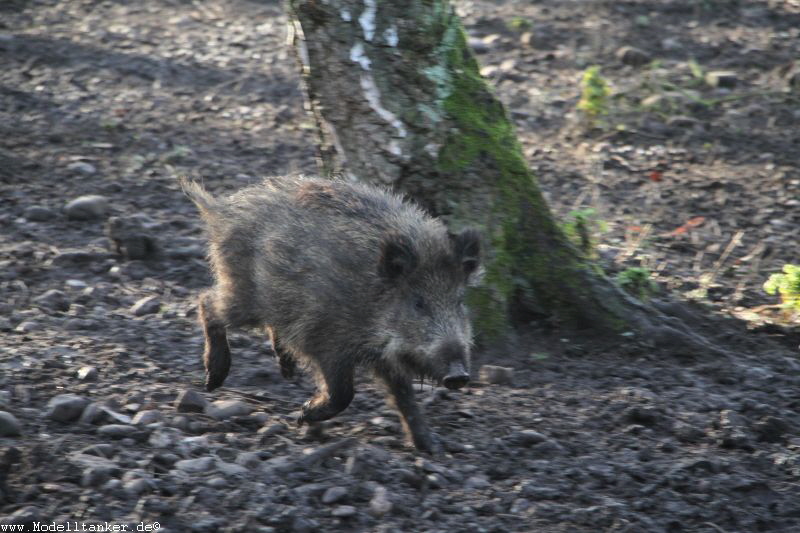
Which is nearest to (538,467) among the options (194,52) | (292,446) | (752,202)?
(292,446)

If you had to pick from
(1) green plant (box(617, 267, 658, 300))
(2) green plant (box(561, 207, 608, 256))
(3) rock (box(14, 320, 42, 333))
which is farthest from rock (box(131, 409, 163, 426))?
(1) green plant (box(617, 267, 658, 300))

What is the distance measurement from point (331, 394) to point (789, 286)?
2.80 metres

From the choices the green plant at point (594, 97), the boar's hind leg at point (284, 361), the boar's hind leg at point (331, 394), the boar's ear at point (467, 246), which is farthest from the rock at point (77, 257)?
the green plant at point (594, 97)

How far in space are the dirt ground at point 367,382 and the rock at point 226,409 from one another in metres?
0.02

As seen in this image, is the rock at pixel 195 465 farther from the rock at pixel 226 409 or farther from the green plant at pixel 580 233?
the green plant at pixel 580 233

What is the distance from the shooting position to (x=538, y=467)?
175 inches

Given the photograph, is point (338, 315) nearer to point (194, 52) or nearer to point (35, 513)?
point (35, 513)

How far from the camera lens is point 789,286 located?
19.2 feet

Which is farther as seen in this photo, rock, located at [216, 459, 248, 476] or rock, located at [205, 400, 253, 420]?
rock, located at [205, 400, 253, 420]

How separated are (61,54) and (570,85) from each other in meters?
4.74

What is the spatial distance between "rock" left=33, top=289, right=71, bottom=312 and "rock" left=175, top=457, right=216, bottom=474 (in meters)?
1.96

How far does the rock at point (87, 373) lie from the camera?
4.88 metres

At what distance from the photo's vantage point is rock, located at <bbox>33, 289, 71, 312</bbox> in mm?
5746

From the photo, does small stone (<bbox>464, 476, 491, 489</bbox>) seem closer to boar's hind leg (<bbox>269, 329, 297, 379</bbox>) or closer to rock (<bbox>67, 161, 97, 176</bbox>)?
boar's hind leg (<bbox>269, 329, 297, 379</bbox>)
